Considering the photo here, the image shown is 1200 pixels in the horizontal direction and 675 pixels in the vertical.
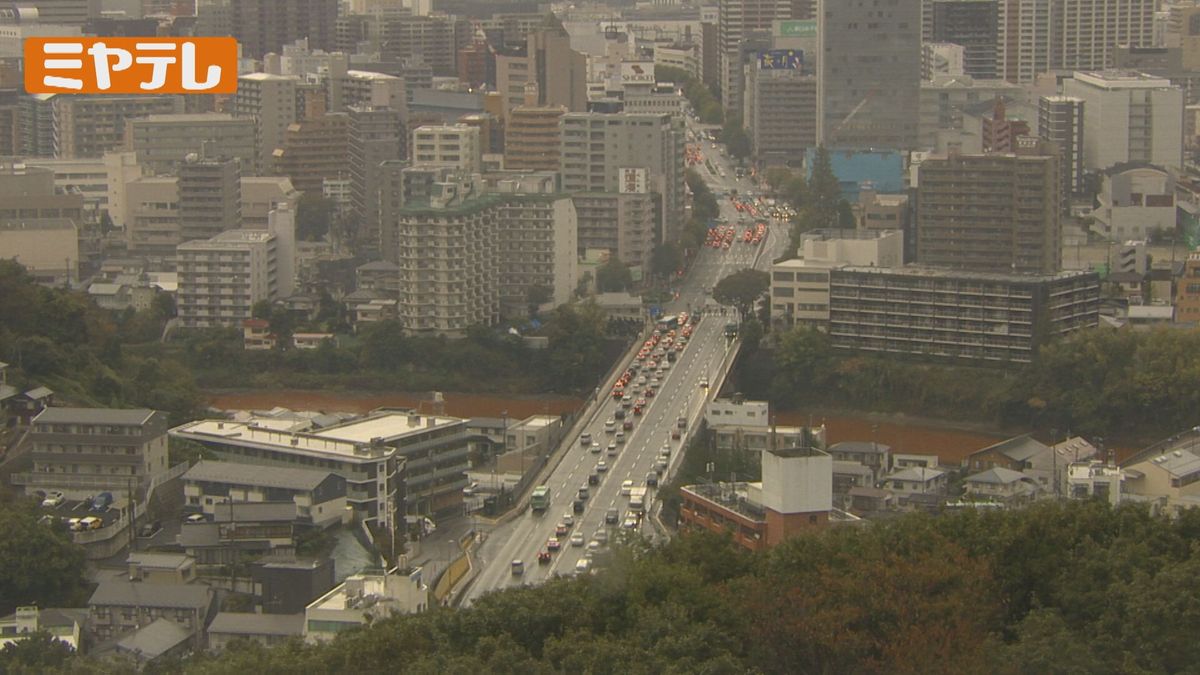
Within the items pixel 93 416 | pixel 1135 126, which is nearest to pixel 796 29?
pixel 1135 126

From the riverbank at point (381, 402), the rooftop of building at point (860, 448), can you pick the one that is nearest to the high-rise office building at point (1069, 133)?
the riverbank at point (381, 402)

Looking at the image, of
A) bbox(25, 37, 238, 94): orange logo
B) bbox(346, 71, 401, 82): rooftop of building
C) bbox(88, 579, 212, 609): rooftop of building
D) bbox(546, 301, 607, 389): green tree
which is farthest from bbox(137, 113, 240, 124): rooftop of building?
bbox(25, 37, 238, 94): orange logo

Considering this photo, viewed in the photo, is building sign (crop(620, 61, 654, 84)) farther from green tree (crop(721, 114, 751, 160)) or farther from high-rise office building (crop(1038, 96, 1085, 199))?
high-rise office building (crop(1038, 96, 1085, 199))

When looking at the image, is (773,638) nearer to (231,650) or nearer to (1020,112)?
(231,650)

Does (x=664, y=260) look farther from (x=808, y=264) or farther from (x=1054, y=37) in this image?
(x=1054, y=37)

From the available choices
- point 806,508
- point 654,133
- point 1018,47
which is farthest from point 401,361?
point 1018,47
